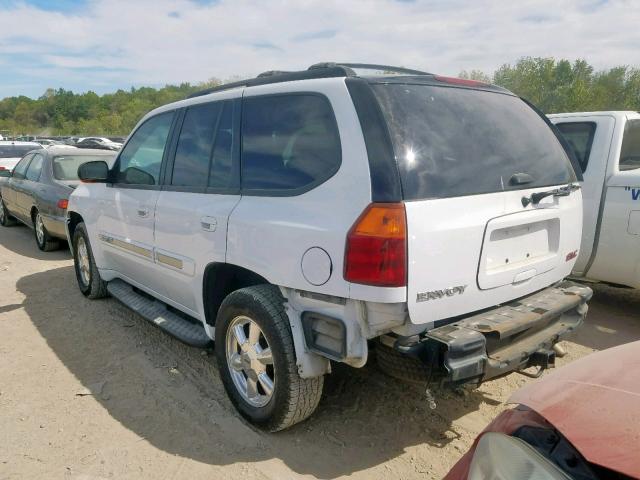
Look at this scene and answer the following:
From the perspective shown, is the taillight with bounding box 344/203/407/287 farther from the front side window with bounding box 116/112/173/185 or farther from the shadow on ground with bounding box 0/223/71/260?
the shadow on ground with bounding box 0/223/71/260

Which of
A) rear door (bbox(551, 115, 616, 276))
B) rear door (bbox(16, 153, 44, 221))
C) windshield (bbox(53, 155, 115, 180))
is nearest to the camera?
rear door (bbox(551, 115, 616, 276))

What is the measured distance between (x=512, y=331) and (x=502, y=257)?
393 mm

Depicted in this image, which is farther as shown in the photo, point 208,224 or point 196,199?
point 196,199

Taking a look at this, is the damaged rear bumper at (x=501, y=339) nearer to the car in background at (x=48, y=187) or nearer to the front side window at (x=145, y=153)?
the front side window at (x=145, y=153)

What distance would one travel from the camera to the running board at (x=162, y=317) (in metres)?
3.41

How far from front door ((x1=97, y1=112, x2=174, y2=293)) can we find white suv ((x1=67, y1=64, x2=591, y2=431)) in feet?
1.41

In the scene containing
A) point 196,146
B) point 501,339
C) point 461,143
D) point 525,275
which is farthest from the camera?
point 196,146

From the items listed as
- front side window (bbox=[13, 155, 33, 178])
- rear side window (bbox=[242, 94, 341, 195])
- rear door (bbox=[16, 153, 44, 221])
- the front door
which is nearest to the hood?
rear side window (bbox=[242, 94, 341, 195])

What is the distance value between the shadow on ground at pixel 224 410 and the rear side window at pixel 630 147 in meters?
2.95

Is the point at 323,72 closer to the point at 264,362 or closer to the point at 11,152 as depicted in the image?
the point at 264,362

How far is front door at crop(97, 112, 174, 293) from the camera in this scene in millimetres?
3863

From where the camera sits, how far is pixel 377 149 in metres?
2.28

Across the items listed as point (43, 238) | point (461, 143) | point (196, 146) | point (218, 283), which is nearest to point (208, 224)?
point (218, 283)

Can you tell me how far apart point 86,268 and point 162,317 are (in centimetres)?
202
